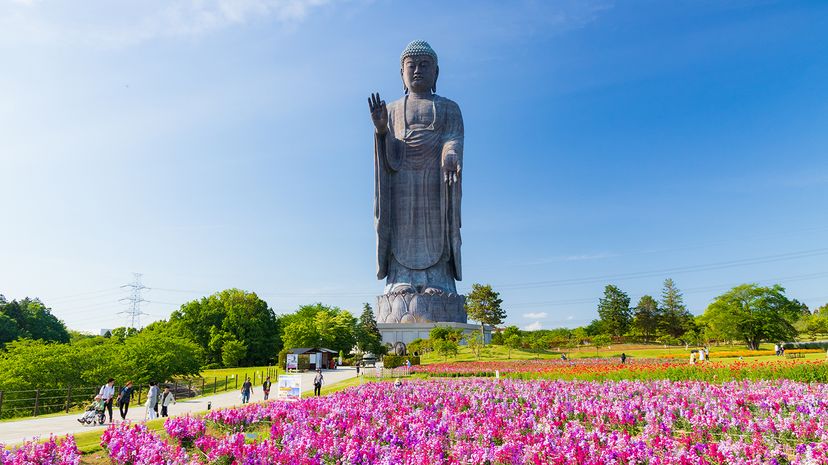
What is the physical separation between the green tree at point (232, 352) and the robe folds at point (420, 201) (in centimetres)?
1607

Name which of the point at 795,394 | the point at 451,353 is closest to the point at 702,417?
the point at 795,394

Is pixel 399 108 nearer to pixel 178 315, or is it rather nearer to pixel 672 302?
pixel 178 315

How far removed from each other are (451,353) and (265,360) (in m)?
26.6

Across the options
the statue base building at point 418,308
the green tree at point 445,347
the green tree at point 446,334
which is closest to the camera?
the green tree at point 445,347

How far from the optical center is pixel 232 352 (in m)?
51.3

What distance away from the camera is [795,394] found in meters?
10.1

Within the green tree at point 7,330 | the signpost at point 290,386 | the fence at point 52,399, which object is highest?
the green tree at point 7,330

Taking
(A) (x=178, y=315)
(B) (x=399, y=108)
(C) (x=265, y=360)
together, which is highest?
(B) (x=399, y=108)

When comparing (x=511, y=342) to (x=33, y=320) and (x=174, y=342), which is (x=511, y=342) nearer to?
(x=174, y=342)

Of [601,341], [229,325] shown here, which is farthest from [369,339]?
[601,341]

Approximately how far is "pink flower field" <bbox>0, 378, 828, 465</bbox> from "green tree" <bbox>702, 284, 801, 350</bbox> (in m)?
37.1

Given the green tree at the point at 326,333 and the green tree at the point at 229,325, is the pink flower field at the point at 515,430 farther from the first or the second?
Answer: the green tree at the point at 229,325

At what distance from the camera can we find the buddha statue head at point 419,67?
4575cm

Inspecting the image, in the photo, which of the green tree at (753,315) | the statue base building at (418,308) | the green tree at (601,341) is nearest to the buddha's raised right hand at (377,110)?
the statue base building at (418,308)
